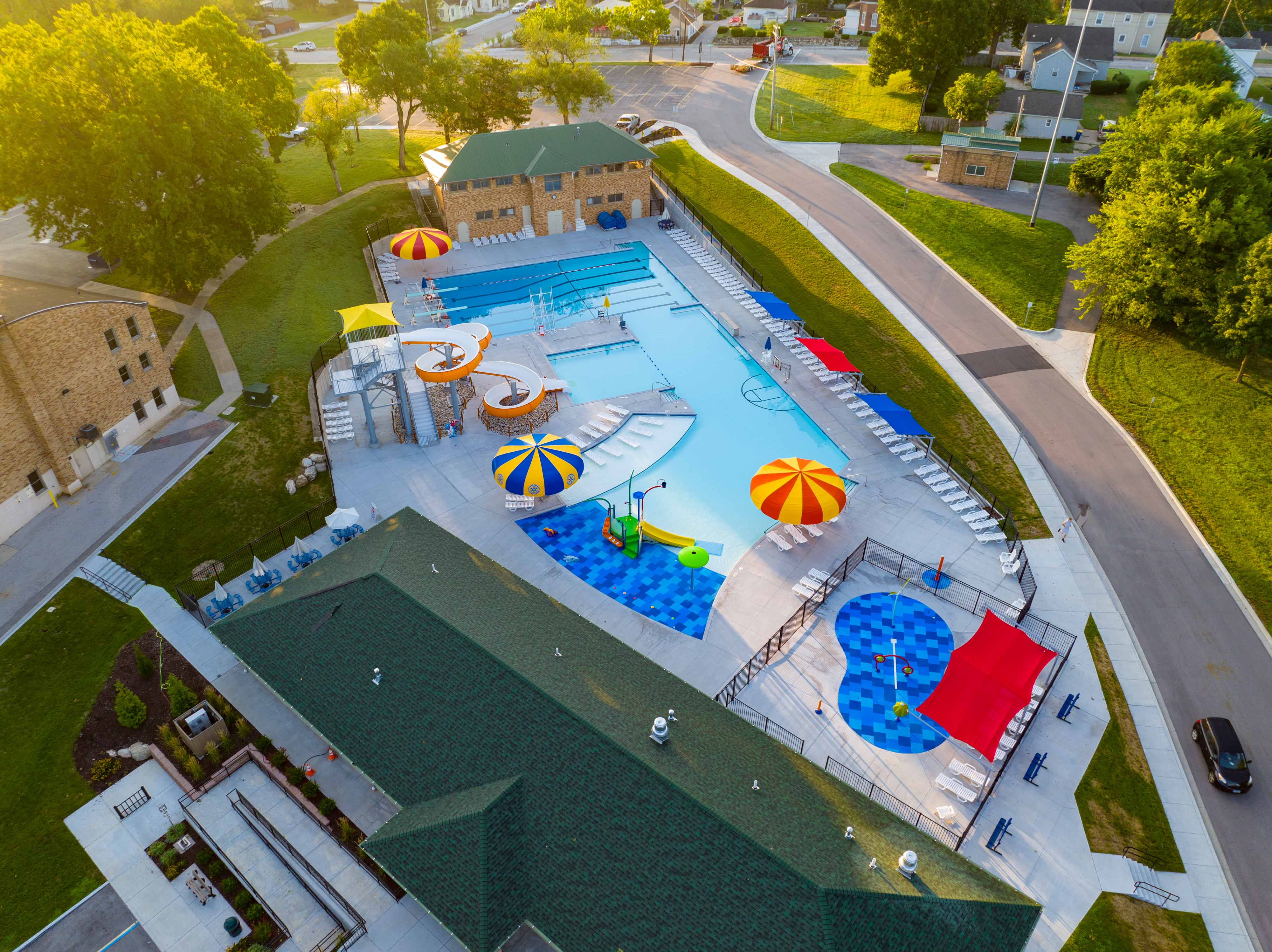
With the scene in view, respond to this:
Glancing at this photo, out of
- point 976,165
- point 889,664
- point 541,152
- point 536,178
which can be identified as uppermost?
point 541,152

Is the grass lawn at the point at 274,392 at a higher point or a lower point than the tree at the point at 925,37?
lower

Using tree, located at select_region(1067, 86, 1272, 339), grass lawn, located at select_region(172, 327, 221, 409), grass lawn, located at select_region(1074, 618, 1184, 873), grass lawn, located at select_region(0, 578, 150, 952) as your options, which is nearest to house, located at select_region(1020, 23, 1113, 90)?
tree, located at select_region(1067, 86, 1272, 339)

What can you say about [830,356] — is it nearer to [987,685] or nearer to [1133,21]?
[987,685]

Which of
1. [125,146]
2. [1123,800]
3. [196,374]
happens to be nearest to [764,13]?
[125,146]

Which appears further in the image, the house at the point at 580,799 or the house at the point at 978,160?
the house at the point at 978,160

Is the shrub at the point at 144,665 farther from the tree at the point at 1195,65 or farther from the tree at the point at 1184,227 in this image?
the tree at the point at 1195,65

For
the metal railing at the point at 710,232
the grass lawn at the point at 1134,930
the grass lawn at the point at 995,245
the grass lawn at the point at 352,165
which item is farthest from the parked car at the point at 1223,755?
the grass lawn at the point at 352,165

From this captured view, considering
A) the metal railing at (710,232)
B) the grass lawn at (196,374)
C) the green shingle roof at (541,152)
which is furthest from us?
the green shingle roof at (541,152)
